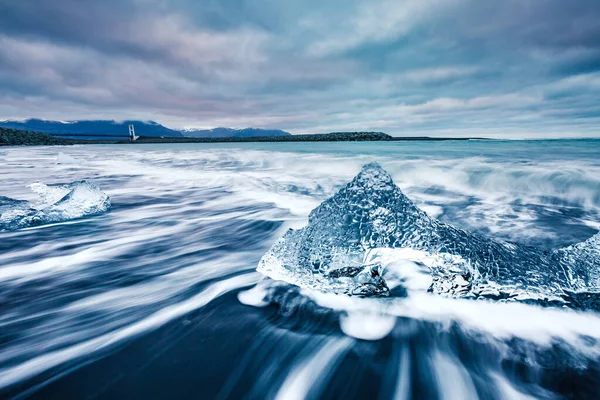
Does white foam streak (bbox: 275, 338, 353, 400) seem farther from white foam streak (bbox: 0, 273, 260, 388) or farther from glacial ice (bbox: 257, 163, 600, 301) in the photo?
white foam streak (bbox: 0, 273, 260, 388)

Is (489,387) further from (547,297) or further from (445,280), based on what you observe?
(547,297)

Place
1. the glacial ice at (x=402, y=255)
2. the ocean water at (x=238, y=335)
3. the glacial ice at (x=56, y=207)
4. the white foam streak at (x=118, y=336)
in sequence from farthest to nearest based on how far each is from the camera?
the glacial ice at (x=56, y=207)
the glacial ice at (x=402, y=255)
the white foam streak at (x=118, y=336)
the ocean water at (x=238, y=335)

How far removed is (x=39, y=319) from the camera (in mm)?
2133

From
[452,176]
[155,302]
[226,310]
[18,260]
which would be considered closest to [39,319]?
[155,302]

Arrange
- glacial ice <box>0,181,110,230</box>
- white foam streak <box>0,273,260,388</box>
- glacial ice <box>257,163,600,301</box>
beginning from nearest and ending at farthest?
white foam streak <box>0,273,260,388</box>
glacial ice <box>257,163,600,301</box>
glacial ice <box>0,181,110,230</box>

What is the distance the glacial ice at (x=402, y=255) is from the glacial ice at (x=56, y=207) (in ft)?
13.0

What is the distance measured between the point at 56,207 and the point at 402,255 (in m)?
5.14

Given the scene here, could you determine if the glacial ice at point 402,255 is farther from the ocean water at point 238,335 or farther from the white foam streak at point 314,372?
the white foam streak at point 314,372

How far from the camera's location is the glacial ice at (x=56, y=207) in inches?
165

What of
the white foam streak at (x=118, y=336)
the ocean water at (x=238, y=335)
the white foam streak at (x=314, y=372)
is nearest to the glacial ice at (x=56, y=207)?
the ocean water at (x=238, y=335)

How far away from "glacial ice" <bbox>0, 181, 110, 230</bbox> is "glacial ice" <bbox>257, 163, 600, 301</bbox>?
3976mm

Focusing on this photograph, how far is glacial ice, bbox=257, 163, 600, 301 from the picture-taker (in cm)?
198

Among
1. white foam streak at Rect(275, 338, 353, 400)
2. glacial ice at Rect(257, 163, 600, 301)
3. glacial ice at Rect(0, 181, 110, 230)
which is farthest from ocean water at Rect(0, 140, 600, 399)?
glacial ice at Rect(0, 181, 110, 230)

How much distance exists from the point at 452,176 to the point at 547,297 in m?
8.37
